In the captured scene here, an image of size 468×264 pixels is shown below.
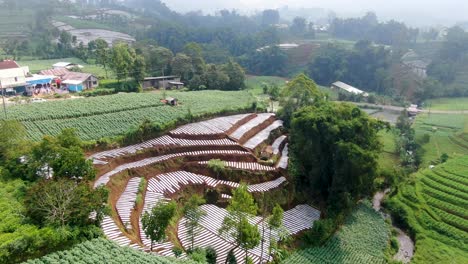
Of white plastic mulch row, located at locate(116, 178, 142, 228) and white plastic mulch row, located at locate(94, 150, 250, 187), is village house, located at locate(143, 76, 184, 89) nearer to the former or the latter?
white plastic mulch row, located at locate(94, 150, 250, 187)

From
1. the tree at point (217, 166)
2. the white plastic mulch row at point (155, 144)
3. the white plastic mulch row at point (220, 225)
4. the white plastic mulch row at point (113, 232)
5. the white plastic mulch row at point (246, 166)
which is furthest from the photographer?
the white plastic mulch row at point (246, 166)

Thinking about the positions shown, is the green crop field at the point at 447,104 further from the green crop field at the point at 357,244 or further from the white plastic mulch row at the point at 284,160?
the green crop field at the point at 357,244

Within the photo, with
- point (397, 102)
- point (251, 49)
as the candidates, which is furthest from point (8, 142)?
point (251, 49)

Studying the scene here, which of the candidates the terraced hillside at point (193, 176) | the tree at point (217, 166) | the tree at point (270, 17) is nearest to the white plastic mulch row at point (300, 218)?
the terraced hillside at point (193, 176)

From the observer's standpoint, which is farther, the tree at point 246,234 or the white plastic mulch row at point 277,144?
the white plastic mulch row at point 277,144

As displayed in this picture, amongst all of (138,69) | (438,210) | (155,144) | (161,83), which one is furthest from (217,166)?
(161,83)

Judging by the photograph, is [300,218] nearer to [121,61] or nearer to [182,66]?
[121,61]

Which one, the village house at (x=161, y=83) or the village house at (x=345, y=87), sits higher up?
the village house at (x=161, y=83)
